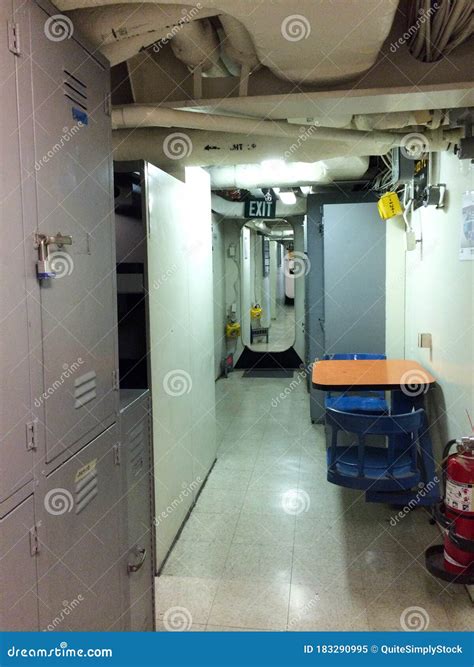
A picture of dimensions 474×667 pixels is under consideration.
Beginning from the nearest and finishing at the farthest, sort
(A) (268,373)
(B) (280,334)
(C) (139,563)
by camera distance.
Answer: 1. (C) (139,563)
2. (A) (268,373)
3. (B) (280,334)

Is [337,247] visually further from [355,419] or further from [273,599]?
[273,599]

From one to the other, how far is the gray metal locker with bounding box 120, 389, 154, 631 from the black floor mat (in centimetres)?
536

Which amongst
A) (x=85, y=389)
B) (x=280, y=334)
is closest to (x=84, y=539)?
(x=85, y=389)

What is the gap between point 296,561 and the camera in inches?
107

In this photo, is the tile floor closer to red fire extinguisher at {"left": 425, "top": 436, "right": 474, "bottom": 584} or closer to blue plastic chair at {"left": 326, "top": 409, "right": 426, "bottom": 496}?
red fire extinguisher at {"left": 425, "top": 436, "right": 474, "bottom": 584}

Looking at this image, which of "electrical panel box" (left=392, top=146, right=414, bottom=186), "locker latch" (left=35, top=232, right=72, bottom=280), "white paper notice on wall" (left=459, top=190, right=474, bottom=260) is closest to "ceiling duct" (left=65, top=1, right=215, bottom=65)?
"locker latch" (left=35, top=232, right=72, bottom=280)

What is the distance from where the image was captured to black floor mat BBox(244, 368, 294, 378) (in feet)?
24.5

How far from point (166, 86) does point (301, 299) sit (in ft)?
17.6

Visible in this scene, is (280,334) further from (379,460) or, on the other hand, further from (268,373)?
(379,460)

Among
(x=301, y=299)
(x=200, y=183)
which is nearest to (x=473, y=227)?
(x=200, y=183)

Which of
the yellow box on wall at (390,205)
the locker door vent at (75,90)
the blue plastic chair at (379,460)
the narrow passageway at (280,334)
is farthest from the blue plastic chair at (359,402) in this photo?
the narrow passageway at (280,334)

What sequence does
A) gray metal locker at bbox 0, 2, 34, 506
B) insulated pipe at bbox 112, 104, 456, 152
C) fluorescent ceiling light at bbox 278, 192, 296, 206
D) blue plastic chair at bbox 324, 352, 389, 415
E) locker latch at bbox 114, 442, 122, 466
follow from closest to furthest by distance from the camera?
gray metal locker at bbox 0, 2, 34, 506 < locker latch at bbox 114, 442, 122, 466 < insulated pipe at bbox 112, 104, 456, 152 < blue plastic chair at bbox 324, 352, 389, 415 < fluorescent ceiling light at bbox 278, 192, 296, 206

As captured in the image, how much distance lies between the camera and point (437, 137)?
2760 mm

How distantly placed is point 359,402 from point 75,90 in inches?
122
